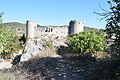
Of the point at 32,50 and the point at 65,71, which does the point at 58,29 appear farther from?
the point at 65,71

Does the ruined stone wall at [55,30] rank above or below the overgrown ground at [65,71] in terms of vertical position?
above

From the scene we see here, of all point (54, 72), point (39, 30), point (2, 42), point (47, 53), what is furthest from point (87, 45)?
point (39, 30)

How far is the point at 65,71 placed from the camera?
988 centimetres

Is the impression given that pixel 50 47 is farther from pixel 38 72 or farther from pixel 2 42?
pixel 2 42

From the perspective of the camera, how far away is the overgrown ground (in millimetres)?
8898

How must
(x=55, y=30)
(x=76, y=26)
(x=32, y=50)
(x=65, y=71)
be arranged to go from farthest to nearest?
(x=55, y=30), (x=76, y=26), (x=32, y=50), (x=65, y=71)

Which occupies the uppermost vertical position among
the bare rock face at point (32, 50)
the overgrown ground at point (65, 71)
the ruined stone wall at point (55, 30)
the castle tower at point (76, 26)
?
the castle tower at point (76, 26)

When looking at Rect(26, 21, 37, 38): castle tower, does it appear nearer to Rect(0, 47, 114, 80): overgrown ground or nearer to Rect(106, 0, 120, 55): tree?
Rect(0, 47, 114, 80): overgrown ground

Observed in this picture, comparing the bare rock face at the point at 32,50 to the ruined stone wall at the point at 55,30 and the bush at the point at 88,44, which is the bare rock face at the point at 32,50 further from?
the ruined stone wall at the point at 55,30

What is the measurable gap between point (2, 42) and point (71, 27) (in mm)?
46275

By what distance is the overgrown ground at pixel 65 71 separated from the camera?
8898mm

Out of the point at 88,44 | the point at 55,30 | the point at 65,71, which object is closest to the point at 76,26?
the point at 55,30

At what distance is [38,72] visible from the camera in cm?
1014

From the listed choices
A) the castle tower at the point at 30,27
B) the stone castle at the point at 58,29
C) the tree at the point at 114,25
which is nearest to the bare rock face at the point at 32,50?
the tree at the point at 114,25
